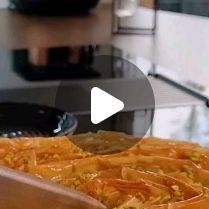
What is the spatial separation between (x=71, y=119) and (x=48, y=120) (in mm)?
29

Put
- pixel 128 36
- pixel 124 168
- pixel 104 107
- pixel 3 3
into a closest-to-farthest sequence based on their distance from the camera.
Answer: pixel 124 168
pixel 104 107
pixel 128 36
pixel 3 3

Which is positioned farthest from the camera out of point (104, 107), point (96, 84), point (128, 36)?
point (128, 36)

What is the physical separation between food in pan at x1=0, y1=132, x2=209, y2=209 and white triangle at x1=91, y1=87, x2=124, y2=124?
30mm

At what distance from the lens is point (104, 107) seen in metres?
0.56

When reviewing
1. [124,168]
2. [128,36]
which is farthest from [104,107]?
[128,36]

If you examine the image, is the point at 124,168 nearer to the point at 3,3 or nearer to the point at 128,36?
the point at 128,36

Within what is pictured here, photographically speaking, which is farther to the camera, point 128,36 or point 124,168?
point 128,36

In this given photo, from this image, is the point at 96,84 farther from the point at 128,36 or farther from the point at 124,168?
the point at 128,36

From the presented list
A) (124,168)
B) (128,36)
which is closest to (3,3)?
(128,36)

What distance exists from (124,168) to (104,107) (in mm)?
135
